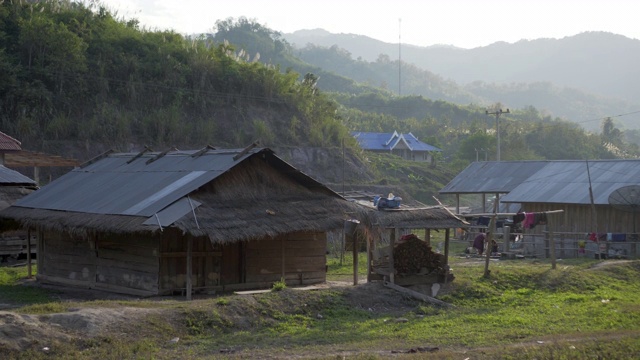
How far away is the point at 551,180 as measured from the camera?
1527 inches

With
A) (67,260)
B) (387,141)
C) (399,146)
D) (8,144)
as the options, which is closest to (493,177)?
(8,144)

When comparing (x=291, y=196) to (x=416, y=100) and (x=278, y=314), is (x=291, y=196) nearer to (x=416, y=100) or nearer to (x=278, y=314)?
(x=278, y=314)

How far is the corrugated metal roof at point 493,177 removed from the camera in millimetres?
42781

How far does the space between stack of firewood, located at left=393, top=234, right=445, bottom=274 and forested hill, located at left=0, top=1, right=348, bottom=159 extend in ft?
82.8

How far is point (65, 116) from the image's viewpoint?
46031 mm

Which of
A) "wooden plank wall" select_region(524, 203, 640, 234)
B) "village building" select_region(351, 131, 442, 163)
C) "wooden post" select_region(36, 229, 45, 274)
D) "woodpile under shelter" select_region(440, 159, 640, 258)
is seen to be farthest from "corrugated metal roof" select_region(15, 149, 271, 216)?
"village building" select_region(351, 131, 442, 163)

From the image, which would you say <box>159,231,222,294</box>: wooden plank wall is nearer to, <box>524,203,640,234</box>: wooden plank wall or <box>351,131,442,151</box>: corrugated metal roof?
<box>524,203,640,234</box>: wooden plank wall

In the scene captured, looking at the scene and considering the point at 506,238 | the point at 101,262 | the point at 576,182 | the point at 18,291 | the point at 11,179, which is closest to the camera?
the point at 18,291

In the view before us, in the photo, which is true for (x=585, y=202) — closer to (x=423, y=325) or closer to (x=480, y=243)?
(x=480, y=243)

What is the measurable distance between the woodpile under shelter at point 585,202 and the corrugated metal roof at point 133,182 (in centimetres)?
1297

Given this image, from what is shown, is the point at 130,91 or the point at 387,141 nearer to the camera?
the point at 130,91

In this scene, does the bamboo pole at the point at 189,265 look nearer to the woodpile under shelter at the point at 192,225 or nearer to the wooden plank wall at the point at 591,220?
the woodpile under shelter at the point at 192,225

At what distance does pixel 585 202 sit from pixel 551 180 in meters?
4.32

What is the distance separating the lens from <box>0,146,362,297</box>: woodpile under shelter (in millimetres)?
21875
